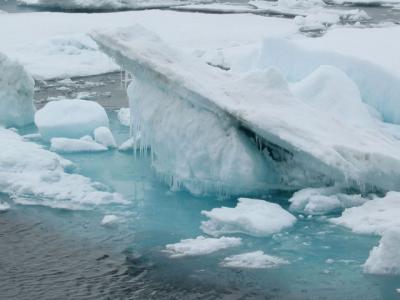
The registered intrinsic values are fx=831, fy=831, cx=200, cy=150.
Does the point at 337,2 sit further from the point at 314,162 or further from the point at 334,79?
the point at 314,162

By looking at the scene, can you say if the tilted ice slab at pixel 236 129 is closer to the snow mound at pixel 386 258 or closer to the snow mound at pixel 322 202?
the snow mound at pixel 322 202

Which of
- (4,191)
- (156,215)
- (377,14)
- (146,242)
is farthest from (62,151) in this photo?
(377,14)

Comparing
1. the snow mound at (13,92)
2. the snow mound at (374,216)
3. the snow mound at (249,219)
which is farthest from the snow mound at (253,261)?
the snow mound at (13,92)

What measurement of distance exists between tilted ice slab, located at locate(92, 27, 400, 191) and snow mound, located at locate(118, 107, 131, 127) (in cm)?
211

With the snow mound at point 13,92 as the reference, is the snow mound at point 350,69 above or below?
above

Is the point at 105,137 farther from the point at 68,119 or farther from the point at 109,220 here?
the point at 109,220

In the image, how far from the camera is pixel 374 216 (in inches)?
307

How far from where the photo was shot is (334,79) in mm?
10719

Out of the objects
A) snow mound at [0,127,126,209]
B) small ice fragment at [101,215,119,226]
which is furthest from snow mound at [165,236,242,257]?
snow mound at [0,127,126,209]

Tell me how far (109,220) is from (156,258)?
101 cm

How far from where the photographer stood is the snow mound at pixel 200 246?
733cm

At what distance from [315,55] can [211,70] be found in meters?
2.91

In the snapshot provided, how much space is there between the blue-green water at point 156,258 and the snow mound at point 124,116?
3.12 m

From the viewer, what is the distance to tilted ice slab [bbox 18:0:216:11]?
1042 inches
